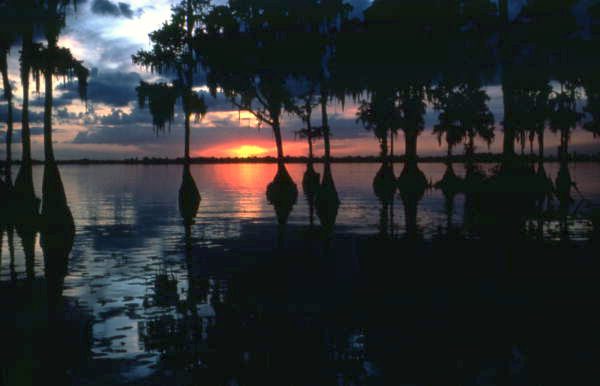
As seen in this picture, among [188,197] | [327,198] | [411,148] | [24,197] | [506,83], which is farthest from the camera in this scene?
[411,148]

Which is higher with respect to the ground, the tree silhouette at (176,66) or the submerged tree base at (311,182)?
the tree silhouette at (176,66)

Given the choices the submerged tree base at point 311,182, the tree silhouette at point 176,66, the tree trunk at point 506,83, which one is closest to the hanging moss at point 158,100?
the tree silhouette at point 176,66

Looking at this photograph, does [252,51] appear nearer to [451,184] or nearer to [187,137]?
[187,137]

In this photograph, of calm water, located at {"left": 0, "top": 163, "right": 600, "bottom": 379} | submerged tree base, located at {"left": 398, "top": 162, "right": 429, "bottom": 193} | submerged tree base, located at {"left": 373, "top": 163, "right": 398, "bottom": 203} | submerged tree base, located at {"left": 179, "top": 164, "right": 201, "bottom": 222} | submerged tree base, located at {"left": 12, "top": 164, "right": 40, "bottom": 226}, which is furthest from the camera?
submerged tree base, located at {"left": 373, "top": 163, "right": 398, "bottom": 203}

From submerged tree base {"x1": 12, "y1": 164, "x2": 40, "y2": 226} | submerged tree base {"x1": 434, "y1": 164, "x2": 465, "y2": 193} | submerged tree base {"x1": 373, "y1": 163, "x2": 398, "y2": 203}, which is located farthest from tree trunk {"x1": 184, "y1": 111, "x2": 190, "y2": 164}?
submerged tree base {"x1": 434, "y1": 164, "x2": 465, "y2": 193}

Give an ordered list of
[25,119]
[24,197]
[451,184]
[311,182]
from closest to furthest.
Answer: [24,197], [25,119], [451,184], [311,182]

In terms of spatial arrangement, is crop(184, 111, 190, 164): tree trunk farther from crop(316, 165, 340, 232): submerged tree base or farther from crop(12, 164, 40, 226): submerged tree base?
crop(12, 164, 40, 226): submerged tree base

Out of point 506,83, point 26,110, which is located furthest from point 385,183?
point 26,110

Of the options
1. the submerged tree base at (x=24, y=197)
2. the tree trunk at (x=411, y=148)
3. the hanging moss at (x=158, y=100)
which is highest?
the hanging moss at (x=158, y=100)

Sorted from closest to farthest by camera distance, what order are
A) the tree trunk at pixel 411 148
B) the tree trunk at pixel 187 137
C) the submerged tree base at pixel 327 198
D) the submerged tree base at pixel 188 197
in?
the submerged tree base at pixel 327 198 → the submerged tree base at pixel 188 197 → the tree trunk at pixel 187 137 → the tree trunk at pixel 411 148

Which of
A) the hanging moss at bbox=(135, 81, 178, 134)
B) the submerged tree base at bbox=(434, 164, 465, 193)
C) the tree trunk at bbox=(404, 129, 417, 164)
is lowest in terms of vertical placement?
the submerged tree base at bbox=(434, 164, 465, 193)

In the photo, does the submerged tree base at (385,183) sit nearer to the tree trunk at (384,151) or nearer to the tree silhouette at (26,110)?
the tree trunk at (384,151)

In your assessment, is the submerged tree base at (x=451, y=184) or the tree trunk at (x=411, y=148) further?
the submerged tree base at (x=451, y=184)

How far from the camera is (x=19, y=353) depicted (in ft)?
30.5
